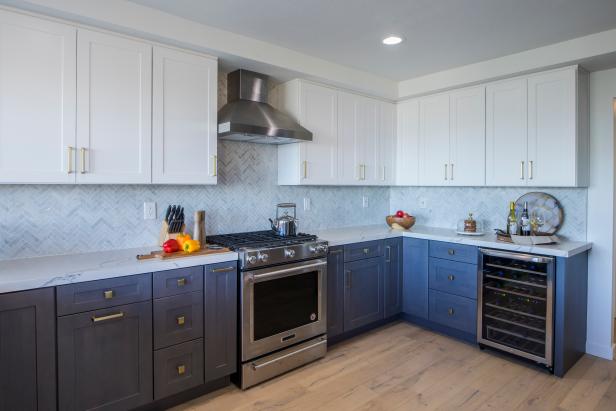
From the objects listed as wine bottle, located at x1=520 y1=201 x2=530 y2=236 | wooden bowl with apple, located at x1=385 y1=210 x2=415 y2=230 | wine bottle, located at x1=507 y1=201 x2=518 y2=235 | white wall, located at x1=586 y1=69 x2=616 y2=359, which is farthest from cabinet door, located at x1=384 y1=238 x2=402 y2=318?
white wall, located at x1=586 y1=69 x2=616 y2=359

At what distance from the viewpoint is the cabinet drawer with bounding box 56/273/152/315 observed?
78.0 inches

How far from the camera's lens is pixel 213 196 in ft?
10.4

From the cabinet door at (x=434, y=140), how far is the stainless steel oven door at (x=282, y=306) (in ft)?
5.33

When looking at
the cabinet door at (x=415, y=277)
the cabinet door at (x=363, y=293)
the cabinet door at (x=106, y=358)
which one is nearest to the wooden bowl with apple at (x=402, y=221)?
the cabinet door at (x=415, y=277)

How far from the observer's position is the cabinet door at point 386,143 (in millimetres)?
4094

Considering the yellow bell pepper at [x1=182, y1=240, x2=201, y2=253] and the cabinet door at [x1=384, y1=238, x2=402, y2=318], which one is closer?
the yellow bell pepper at [x1=182, y1=240, x2=201, y2=253]

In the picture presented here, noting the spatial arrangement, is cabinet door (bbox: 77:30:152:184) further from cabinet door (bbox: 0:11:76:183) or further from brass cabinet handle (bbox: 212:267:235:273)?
brass cabinet handle (bbox: 212:267:235:273)

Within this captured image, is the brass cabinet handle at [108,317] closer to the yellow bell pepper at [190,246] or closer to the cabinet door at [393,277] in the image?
the yellow bell pepper at [190,246]

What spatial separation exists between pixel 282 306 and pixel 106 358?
116 cm

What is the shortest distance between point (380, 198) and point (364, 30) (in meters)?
2.17

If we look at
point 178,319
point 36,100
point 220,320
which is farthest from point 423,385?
point 36,100

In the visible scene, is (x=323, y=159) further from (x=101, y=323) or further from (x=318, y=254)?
(x=101, y=323)

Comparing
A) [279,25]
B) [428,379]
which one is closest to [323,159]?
[279,25]

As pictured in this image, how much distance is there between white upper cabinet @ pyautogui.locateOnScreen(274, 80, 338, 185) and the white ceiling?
1.13 ft
